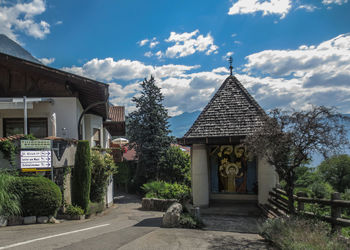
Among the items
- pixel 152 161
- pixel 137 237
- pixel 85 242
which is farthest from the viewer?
pixel 152 161

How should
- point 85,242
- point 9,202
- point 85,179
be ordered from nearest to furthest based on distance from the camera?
point 85,242
point 9,202
point 85,179

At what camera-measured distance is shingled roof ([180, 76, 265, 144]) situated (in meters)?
12.9

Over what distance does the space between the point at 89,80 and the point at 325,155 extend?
438 inches

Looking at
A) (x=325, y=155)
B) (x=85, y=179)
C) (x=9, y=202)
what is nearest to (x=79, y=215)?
(x=85, y=179)

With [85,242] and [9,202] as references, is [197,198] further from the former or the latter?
[9,202]

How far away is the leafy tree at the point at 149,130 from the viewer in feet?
86.9

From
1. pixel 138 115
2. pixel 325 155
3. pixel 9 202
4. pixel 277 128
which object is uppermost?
pixel 138 115

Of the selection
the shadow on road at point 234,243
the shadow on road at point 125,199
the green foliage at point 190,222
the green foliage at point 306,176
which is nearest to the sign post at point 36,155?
the green foliage at point 190,222

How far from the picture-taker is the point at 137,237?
788 cm

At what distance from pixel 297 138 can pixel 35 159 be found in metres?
9.04

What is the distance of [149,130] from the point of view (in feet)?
88.3

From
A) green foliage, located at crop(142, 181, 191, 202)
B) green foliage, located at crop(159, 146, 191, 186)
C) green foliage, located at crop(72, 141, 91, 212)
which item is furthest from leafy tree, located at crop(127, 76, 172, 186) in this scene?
green foliage, located at crop(72, 141, 91, 212)

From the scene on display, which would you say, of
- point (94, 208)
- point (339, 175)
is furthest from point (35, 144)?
point (339, 175)

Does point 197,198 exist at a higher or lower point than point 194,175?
lower
